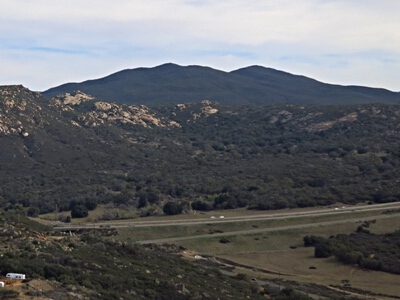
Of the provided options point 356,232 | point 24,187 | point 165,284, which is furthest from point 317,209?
point 165,284

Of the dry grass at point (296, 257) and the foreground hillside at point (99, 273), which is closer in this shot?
the foreground hillside at point (99, 273)

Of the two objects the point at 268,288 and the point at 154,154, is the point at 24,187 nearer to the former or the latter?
the point at 154,154

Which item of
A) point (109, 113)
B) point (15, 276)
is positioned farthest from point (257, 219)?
point (109, 113)

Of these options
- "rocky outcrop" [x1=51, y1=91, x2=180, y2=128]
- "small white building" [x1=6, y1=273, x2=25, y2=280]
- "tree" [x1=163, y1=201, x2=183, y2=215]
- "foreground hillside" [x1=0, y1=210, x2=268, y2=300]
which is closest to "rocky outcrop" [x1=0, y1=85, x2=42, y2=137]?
"rocky outcrop" [x1=51, y1=91, x2=180, y2=128]

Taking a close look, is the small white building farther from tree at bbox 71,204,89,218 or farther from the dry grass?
tree at bbox 71,204,89,218

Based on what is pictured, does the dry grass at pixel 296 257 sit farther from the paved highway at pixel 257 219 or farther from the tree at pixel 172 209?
the tree at pixel 172 209

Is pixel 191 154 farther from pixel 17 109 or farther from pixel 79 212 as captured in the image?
pixel 79 212

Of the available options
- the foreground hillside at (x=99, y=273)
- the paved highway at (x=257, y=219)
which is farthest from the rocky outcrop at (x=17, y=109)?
the foreground hillside at (x=99, y=273)

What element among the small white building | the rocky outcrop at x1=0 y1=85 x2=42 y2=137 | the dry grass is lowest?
the dry grass
